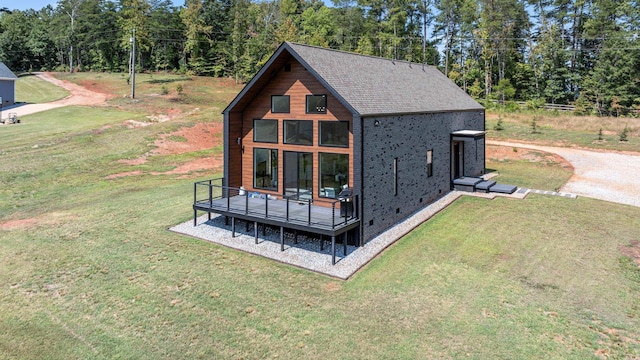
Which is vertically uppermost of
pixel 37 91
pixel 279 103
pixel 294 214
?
pixel 37 91

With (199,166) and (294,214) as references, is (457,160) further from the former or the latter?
(199,166)

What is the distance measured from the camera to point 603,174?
77.0ft

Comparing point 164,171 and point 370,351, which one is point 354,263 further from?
point 164,171

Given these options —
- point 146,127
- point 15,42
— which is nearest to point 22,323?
point 146,127

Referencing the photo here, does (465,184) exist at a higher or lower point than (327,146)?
lower

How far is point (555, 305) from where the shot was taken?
353 inches

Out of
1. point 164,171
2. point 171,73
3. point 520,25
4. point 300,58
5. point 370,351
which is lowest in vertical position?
point 370,351

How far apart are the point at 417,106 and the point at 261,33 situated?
175 ft

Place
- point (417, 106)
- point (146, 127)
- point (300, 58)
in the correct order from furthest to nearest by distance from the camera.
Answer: point (146, 127) → point (417, 106) → point (300, 58)

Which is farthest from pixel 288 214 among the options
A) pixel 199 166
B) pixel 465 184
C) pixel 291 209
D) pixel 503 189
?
pixel 199 166

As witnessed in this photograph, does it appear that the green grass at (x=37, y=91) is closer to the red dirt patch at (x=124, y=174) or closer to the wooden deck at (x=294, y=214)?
the red dirt patch at (x=124, y=174)

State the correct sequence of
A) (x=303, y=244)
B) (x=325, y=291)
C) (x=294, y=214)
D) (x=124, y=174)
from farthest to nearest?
(x=124, y=174) → (x=303, y=244) → (x=294, y=214) → (x=325, y=291)

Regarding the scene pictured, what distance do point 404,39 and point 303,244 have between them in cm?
5529

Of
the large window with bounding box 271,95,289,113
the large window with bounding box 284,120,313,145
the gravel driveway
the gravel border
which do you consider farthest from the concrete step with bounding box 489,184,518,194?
the large window with bounding box 271,95,289,113
